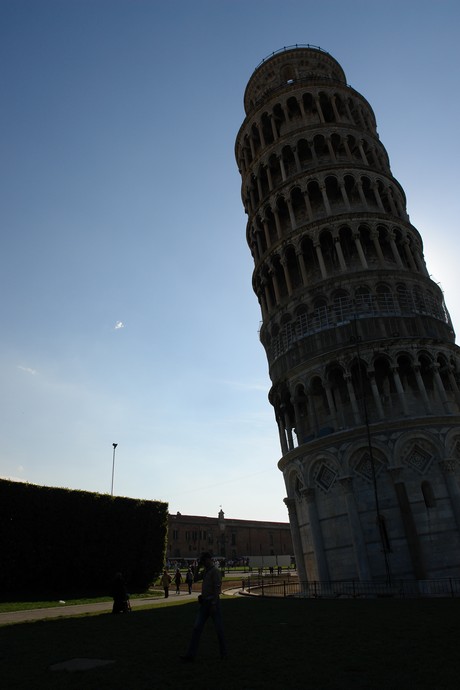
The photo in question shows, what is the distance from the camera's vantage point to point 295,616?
50.4ft

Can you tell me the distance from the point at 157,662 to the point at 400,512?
1916 cm

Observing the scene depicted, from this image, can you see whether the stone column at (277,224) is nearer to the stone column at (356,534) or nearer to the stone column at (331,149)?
the stone column at (331,149)

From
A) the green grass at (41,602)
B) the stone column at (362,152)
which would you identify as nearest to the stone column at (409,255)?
the stone column at (362,152)

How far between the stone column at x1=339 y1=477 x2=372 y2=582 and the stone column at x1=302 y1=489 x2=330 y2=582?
2.21m

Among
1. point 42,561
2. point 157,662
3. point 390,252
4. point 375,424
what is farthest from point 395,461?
point 42,561

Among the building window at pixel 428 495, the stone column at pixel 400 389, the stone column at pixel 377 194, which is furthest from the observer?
the stone column at pixel 377 194

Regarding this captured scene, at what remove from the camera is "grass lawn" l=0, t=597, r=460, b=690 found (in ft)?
24.5

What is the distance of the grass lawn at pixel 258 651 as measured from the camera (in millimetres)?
7457

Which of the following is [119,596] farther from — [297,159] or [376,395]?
[297,159]

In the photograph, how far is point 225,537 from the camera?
95.8 meters

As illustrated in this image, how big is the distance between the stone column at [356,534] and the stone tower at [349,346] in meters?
0.06

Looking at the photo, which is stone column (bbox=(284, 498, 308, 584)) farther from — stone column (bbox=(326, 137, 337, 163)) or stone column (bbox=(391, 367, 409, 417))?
stone column (bbox=(326, 137, 337, 163))

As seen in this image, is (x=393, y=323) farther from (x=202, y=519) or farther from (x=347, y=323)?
(x=202, y=519)

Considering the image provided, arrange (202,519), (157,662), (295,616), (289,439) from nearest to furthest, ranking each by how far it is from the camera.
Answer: (157,662) → (295,616) → (289,439) → (202,519)
